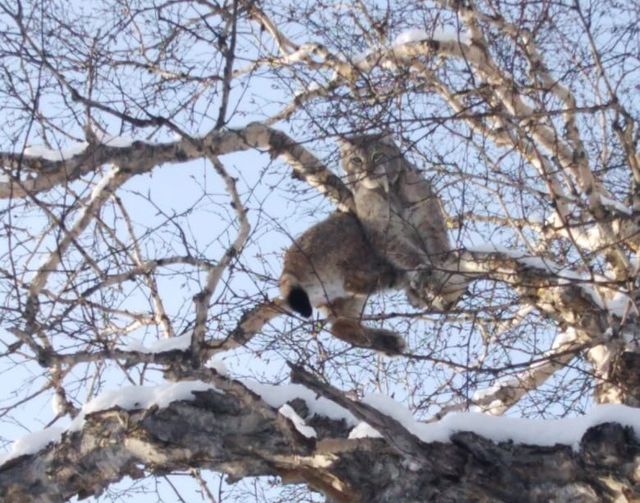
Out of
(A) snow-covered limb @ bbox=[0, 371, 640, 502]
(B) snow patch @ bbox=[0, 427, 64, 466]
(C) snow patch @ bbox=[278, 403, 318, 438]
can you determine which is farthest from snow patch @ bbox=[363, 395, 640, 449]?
(B) snow patch @ bbox=[0, 427, 64, 466]

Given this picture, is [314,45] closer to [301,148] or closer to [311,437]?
[301,148]

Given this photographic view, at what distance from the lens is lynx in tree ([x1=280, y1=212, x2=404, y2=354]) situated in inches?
258

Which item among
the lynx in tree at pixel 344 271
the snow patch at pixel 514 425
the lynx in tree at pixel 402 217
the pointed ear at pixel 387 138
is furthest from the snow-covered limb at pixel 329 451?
the lynx in tree at pixel 344 271

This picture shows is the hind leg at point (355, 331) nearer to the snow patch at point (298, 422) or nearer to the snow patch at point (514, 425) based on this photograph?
the snow patch at point (298, 422)

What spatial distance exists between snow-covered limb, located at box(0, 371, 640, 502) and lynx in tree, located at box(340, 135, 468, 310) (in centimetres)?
203

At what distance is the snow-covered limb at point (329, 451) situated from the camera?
3.79 m

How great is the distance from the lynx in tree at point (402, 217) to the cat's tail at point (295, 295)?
0.71 metres

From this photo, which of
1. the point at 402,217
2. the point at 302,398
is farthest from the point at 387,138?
the point at 302,398

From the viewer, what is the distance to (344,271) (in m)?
6.77

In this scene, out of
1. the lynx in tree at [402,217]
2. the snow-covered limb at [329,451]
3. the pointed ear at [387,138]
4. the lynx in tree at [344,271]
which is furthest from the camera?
the lynx in tree at [344,271]

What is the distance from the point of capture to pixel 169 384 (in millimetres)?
4465

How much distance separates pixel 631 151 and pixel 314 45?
295 centimetres

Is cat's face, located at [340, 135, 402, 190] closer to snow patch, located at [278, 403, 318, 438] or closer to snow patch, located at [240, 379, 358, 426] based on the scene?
snow patch, located at [240, 379, 358, 426]

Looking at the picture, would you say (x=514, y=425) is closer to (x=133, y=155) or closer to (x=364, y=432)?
(x=364, y=432)
